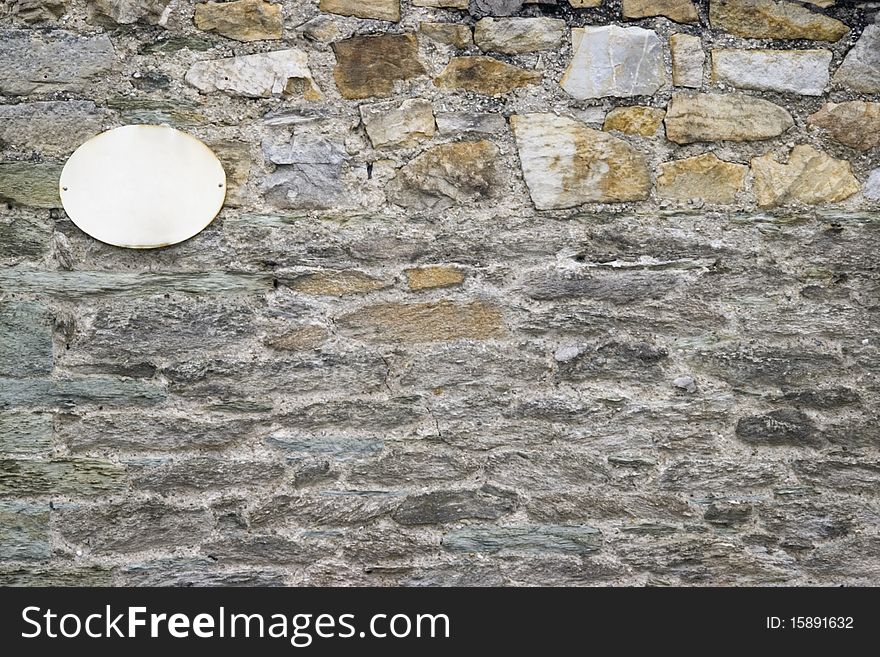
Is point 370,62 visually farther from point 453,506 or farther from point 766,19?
point 453,506

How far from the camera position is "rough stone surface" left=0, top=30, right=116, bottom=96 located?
7.45 feet

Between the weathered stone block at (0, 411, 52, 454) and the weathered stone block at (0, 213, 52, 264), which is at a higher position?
the weathered stone block at (0, 213, 52, 264)

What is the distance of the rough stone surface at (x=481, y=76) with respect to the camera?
233cm

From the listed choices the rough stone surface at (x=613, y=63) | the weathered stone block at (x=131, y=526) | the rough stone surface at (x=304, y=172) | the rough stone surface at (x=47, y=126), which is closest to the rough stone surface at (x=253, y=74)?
the rough stone surface at (x=304, y=172)

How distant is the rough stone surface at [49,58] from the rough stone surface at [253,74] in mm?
233

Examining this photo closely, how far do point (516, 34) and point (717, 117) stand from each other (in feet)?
1.89

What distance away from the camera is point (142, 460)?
230 cm

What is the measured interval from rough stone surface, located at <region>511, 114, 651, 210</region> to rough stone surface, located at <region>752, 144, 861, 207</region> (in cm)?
31

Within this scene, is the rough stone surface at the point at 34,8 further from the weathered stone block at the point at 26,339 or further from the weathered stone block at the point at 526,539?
the weathered stone block at the point at 526,539

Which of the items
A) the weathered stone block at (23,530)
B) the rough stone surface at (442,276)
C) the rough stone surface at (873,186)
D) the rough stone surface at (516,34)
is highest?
the rough stone surface at (516,34)

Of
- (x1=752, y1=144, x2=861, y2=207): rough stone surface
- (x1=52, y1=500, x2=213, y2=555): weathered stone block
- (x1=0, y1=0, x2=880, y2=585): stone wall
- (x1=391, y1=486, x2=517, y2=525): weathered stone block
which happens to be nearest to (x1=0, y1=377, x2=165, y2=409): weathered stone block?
(x1=0, y1=0, x2=880, y2=585): stone wall

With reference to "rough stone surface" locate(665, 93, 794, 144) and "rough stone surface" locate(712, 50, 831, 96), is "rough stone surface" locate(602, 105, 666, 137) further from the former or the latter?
"rough stone surface" locate(712, 50, 831, 96)

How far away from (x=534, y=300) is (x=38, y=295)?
4.21ft

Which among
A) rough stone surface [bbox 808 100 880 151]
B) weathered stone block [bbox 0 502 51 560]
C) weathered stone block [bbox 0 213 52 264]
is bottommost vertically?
weathered stone block [bbox 0 502 51 560]
